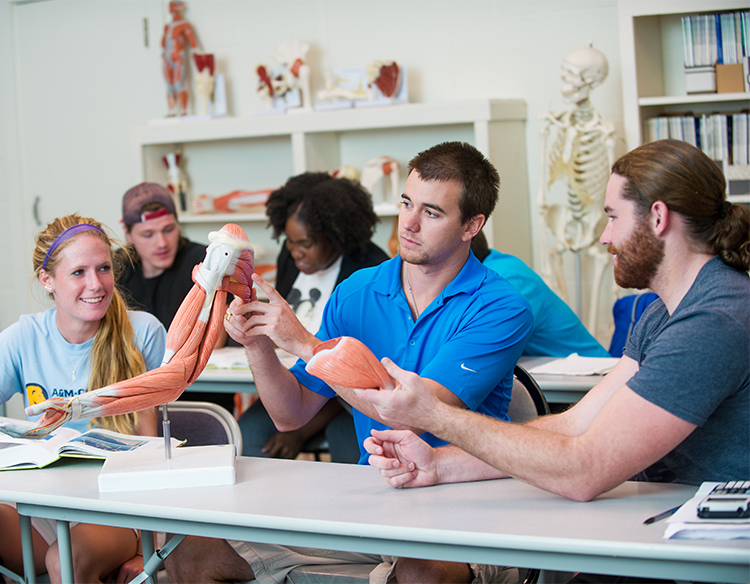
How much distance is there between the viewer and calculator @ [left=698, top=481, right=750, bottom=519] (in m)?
1.24

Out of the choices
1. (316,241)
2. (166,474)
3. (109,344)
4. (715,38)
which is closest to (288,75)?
(316,241)

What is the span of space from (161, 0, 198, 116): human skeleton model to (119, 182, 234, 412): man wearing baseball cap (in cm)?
151

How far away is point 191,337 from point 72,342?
656 mm

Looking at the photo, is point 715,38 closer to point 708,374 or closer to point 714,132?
point 714,132

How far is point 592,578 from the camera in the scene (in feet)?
5.04

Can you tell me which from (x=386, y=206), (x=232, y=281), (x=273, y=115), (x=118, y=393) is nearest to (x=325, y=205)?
(x=386, y=206)

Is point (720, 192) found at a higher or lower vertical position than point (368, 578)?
higher

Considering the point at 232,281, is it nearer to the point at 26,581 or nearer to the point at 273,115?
the point at 26,581

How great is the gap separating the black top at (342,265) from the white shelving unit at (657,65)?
129cm

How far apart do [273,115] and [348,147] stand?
20.0 inches

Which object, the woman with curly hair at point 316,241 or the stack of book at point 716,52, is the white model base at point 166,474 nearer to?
the woman with curly hair at point 316,241

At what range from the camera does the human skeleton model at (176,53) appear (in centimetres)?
461

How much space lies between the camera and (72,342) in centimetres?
216

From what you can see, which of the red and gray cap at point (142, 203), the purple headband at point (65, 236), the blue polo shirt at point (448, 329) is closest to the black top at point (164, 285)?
the red and gray cap at point (142, 203)
